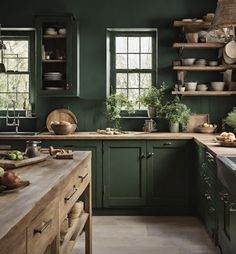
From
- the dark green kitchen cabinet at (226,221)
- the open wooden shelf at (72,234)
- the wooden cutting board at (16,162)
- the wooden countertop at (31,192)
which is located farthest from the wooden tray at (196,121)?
the wooden cutting board at (16,162)

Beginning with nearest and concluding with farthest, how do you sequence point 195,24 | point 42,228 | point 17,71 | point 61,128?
point 42,228 < point 61,128 < point 195,24 < point 17,71

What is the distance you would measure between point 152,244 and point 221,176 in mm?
1439

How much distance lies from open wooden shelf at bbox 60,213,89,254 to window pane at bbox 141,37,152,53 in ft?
10.6

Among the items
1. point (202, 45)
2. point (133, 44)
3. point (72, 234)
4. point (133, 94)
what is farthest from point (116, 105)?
point (72, 234)

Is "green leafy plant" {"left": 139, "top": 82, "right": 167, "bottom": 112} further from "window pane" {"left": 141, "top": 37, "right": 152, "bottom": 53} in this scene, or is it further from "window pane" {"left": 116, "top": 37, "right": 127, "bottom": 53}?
"window pane" {"left": 116, "top": 37, "right": 127, "bottom": 53}

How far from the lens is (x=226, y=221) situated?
362 centimetres

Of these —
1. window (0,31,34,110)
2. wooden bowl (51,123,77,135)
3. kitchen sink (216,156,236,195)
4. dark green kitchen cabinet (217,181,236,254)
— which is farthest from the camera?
window (0,31,34,110)

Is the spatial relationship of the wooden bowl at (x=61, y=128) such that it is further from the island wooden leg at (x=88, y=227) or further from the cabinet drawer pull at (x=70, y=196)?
the cabinet drawer pull at (x=70, y=196)

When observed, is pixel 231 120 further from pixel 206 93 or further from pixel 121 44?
pixel 121 44

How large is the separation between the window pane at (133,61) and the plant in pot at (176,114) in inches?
30.8

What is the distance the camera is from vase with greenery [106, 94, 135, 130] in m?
6.20

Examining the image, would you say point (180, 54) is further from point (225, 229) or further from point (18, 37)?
point (225, 229)

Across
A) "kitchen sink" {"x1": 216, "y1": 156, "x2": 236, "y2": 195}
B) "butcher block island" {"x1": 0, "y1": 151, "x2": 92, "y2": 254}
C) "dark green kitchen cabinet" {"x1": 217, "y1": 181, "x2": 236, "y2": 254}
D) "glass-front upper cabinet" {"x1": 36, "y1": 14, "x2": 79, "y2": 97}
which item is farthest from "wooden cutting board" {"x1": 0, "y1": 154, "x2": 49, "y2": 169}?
"glass-front upper cabinet" {"x1": 36, "y1": 14, "x2": 79, "y2": 97}

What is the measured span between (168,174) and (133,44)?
1.96m
